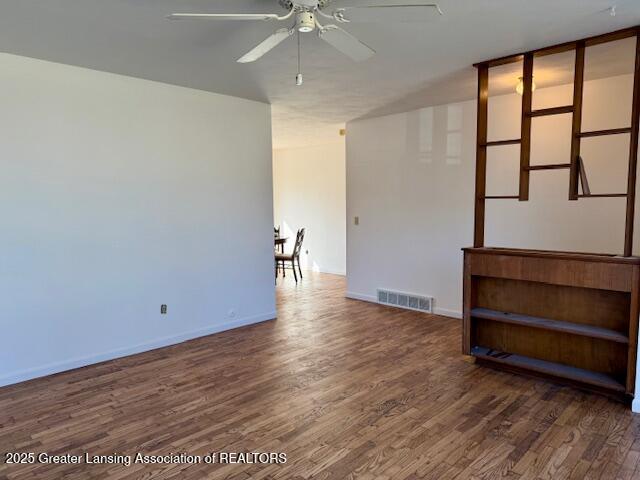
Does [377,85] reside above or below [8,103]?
above

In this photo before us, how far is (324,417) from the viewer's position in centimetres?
277

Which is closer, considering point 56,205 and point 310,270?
point 56,205

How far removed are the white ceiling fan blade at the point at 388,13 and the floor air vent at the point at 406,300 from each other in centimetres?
389

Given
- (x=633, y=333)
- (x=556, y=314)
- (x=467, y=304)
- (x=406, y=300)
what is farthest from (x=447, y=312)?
(x=633, y=333)

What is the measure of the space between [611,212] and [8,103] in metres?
5.29

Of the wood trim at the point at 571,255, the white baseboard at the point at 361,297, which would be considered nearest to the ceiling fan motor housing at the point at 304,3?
the wood trim at the point at 571,255

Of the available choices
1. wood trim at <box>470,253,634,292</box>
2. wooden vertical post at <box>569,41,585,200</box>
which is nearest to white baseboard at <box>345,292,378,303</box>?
wood trim at <box>470,253,634,292</box>

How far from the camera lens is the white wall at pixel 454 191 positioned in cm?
398

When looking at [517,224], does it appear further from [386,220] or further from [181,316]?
[181,316]

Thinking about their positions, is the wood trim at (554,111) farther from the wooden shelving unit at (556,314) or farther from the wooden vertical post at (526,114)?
the wooden shelving unit at (556,314)

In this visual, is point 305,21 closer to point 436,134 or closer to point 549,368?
point 549,368

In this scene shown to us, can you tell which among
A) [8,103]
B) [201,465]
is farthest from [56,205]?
[201,465]

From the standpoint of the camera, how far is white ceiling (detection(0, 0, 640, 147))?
2.50m

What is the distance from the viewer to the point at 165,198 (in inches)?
165
